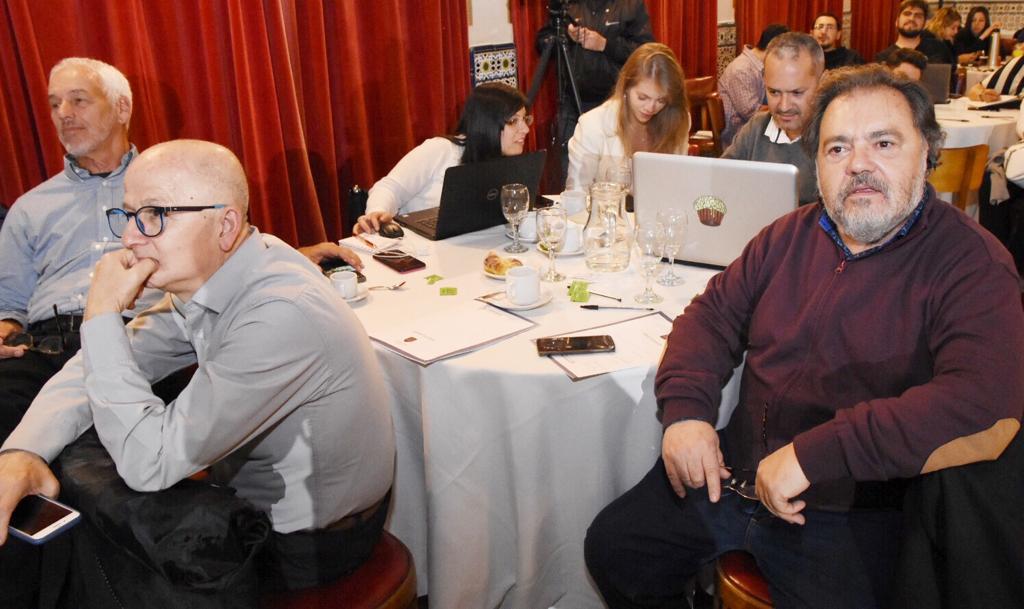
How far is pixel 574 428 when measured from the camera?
1.66 meters

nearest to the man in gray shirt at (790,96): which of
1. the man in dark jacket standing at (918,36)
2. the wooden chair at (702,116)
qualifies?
the wooden chair at (702,116)

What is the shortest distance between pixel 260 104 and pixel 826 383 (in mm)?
2903

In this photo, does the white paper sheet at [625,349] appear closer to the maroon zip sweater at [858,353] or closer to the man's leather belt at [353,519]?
the maroon zip sweater at [858,353]

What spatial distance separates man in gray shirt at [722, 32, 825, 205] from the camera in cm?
262

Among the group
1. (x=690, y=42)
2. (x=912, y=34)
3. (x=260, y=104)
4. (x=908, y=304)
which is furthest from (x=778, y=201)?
(x=912, y=34)

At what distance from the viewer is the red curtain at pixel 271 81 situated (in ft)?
9.87

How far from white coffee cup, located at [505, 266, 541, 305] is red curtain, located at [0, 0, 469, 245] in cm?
210

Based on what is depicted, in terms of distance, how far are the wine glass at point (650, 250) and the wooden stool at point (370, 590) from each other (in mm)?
859

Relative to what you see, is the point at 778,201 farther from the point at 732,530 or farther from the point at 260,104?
the point at 260,104

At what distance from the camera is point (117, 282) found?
1396mm

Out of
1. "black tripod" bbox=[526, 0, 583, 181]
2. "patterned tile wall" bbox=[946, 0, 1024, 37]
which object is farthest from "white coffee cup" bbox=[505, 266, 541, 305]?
"patterned tile wall" bbox=[946, 0, 1024, 37]

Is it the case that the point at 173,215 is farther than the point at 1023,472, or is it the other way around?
the point at 173,215


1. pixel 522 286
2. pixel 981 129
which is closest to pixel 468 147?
pixel 522 286

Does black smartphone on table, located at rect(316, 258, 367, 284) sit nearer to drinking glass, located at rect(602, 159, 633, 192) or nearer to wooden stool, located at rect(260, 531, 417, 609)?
wooden stool, located at rect(260, 531, 417, 609)
